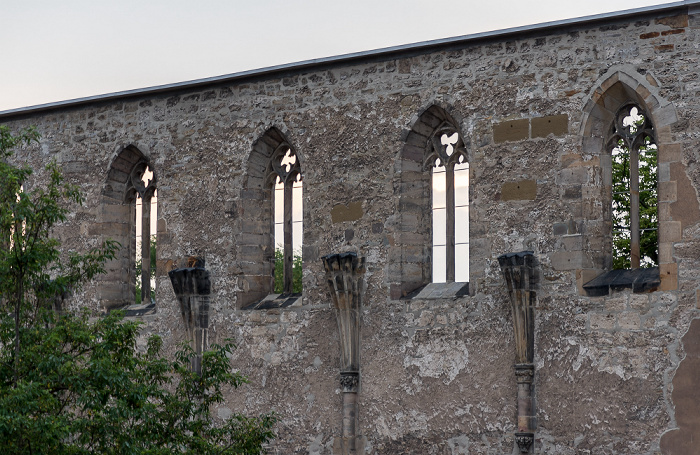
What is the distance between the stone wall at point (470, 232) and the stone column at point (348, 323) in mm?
126

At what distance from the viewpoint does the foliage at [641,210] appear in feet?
71.4

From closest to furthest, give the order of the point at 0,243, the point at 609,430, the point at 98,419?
the point at 98,419, the point at 0,243, the point at 609,430

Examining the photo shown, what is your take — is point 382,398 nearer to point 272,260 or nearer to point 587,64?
point 272,260

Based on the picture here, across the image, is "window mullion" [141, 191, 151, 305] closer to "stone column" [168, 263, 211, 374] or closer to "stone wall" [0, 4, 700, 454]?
"stone wall" [0, 4, 700, 454]

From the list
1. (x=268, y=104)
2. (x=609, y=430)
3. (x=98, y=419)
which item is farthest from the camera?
(x=268, y=104)

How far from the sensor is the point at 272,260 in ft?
61.5

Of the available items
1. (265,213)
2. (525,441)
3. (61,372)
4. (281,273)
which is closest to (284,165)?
(265,213)

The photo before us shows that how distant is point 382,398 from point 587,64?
470 cm

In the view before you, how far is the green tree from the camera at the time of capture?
38.9 feet

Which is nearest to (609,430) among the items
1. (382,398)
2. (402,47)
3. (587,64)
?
(382,398)

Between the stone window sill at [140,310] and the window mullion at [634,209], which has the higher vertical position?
the window mullion at [634,209]

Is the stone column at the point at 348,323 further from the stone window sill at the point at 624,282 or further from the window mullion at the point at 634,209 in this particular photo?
the window mullion at the point at 634,209

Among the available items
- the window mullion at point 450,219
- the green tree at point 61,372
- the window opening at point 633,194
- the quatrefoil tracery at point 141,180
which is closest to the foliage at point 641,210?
the window opening at point 633,194

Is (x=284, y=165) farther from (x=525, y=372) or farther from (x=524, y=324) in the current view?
(x=525, y=372)
